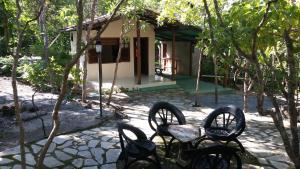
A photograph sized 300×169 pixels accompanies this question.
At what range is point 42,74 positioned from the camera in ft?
43.9

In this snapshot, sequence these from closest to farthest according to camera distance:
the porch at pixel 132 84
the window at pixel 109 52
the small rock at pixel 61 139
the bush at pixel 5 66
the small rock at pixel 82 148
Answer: the small rock at pixel 82 148, the small rock at pixel 61 139, the porch at pixel 132 84, the window at pixel 109 52, the bush at pixel 5 66

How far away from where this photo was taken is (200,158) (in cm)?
503

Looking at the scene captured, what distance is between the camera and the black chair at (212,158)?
4922 mm

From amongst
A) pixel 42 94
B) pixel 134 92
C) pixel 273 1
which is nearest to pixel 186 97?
pixel 134 92

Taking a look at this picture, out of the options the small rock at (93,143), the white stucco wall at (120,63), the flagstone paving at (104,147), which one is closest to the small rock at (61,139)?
the flagstone paving at (104,147)

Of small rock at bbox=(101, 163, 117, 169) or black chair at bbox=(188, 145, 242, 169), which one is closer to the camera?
black chair at bbox=(188, 145, 242, 169)

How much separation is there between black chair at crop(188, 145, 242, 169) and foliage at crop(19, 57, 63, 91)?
293 inches

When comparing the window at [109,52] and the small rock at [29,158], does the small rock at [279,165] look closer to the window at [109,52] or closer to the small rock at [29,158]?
the small rock at [29,158]

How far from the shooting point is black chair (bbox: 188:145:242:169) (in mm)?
4922

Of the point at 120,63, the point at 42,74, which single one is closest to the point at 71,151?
the point at 42,74

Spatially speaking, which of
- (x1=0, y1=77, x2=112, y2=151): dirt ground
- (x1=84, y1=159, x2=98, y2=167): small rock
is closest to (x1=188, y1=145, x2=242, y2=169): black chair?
(x1=84, y1=159, x2=98, y2=167): small rock

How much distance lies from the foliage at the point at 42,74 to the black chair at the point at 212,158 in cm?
743

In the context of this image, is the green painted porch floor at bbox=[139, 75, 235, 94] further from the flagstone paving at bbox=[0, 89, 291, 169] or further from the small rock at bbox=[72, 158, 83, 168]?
the small rock at bbox=[72, 158, 83, 168]

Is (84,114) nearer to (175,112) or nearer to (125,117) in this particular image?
(125,117)
